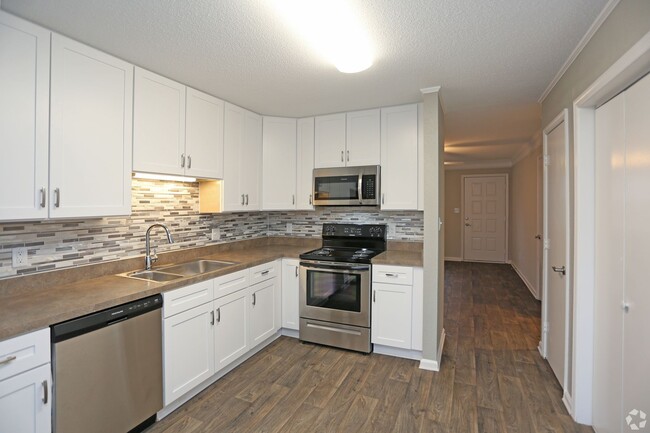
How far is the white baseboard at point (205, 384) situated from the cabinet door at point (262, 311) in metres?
0.10

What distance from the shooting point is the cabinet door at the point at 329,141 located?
332 centimetres

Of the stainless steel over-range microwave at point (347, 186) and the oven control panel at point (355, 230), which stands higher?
the stainless steel over-range microwave at point (347, 186)

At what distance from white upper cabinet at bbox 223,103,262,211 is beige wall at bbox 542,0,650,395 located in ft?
8.85

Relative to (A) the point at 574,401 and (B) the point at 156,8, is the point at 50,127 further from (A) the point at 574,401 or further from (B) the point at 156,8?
(A) the point at 574,401

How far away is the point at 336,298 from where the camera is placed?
9.98ft

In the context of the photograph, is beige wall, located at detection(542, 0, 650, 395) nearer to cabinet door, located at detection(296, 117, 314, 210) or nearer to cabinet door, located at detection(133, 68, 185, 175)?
cabinet door, located at detection(296, 117, 314, 210)

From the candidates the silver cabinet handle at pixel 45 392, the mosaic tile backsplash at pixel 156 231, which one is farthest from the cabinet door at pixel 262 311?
the silver cabinet handle at pixel 45 392

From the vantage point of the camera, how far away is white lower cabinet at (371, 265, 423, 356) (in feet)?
9.07

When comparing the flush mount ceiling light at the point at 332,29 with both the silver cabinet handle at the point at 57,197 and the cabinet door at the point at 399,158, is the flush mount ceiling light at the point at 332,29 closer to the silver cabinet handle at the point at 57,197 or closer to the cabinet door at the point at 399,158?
the cabinet door at the point at 399,158

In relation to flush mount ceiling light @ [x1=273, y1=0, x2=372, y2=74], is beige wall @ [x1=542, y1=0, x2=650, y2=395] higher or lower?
lower

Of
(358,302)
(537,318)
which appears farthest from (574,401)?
(537,318)

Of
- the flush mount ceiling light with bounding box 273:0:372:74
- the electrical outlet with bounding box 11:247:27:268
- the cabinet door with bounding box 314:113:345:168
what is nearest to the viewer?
the flush mount ceiling light with bounding box 273:0:372:74

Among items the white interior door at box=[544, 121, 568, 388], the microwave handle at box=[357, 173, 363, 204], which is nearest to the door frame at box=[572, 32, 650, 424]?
the white interior door at box=[544, 121, 568, 388]

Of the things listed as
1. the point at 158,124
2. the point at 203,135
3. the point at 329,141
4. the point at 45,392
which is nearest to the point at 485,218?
the point at 329,141
